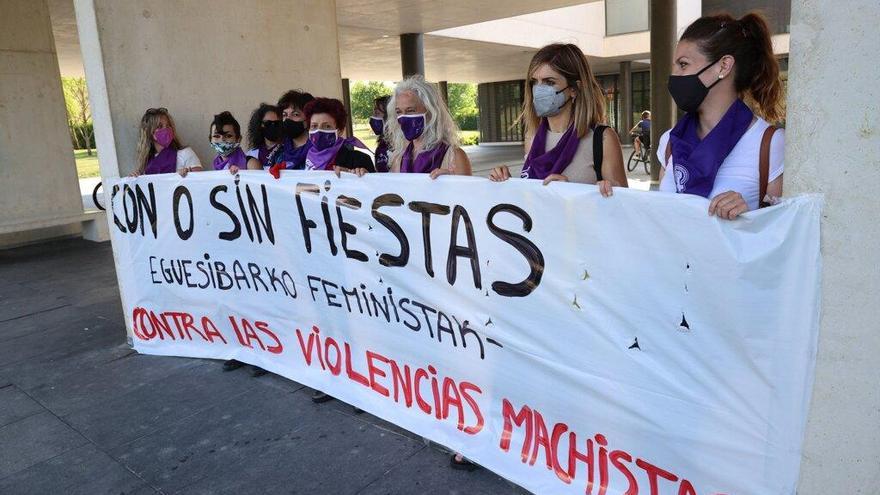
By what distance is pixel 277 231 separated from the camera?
3637 mm

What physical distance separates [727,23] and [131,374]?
13.1ft

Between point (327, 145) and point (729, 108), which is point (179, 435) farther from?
point (729, 108)

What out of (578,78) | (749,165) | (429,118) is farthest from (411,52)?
(749,165)

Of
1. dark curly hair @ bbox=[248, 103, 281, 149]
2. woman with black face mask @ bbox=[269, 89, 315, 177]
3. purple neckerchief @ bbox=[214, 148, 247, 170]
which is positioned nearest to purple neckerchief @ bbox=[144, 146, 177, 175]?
purple neckerchief @ bbox=[214, 148, 247, 170]

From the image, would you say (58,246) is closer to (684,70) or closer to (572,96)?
(572,96)

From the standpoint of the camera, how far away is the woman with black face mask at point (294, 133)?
408 centimetres

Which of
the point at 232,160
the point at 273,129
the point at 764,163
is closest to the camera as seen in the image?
the point at 764,163

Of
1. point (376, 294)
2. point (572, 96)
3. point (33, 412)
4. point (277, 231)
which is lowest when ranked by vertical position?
point (33, 412)

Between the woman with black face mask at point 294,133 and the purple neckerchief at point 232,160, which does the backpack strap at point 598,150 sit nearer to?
the woman with black face mask at point 294,133

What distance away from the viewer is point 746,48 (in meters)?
2.13

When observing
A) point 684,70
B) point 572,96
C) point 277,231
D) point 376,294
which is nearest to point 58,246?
point 277,231

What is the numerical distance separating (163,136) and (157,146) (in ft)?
0.36

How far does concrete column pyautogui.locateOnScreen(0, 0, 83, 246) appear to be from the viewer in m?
8.73

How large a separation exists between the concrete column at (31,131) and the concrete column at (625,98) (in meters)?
18.9
